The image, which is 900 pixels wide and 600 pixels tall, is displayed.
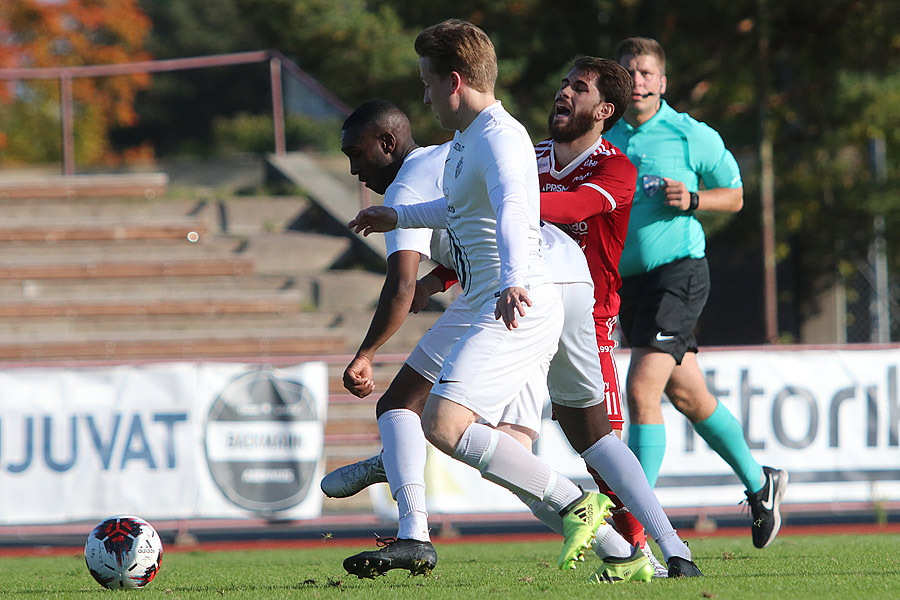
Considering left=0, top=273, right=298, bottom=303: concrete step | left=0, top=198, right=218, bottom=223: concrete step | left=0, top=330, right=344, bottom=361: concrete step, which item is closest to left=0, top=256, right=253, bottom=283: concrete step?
left=0, top=273, right=298, bottom=303: concrete step

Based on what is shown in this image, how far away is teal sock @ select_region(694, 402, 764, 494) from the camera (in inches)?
220

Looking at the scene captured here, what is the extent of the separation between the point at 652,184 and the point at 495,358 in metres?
1.90

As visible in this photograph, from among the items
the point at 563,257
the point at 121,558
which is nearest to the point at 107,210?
the point at 121,558

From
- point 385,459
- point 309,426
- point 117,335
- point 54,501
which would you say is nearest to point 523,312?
point 385,459

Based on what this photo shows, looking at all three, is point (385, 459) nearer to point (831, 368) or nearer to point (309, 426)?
Answer: point (309, 426)

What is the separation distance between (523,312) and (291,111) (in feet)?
44.2

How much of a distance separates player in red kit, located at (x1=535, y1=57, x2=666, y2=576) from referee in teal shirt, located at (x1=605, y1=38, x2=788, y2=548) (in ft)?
2.14

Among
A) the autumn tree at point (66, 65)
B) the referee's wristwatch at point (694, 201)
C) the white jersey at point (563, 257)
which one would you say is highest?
the autumn tree at point (66, 65)

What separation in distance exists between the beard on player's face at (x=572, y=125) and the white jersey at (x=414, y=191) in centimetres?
49

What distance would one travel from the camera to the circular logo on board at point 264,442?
9109mm

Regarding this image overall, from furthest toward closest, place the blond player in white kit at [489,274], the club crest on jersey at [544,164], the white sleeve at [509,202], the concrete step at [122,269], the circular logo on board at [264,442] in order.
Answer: the concrete step at [122,269] < the circular logo on board at [264,442] < the club crest on jersey at [544,164] < the blond player in white kit at [489,274] < the white sleeve at [509,202]

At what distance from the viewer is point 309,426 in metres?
9.24

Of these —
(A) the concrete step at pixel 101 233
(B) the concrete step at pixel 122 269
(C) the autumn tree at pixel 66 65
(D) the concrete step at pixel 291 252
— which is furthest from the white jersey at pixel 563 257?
(C) the autumn tree at pixel 66 65

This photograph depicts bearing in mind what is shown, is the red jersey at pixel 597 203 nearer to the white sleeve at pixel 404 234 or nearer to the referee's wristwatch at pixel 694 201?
the white sleeve at pixel 404 234
